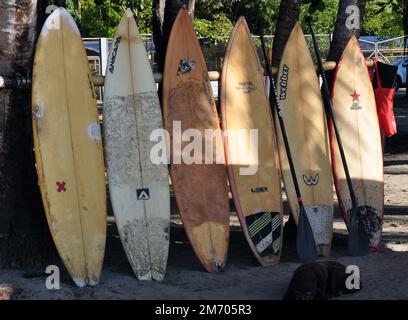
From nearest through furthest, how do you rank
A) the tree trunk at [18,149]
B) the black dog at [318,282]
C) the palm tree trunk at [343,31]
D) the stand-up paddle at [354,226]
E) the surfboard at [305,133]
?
the black dog at [318,282] < the tree trunk at [18,149] < the stand-up paddle at [354,226] < the surfboard at [305,133] < the palm tree trunk at [343,31]

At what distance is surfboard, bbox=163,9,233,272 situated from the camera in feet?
20.6

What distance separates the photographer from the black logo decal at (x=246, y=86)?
6627 millimetres

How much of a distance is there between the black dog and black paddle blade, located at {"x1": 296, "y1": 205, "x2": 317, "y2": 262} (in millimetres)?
791

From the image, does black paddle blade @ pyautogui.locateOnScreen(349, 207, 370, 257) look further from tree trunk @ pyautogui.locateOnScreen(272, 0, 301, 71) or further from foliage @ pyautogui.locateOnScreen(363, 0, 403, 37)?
foliage @ pyautogui.locateOnScreen(363, 0, 403, 37)

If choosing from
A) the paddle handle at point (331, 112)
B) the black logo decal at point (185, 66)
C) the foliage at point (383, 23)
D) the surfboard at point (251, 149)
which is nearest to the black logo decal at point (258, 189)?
the surfboard at point (251, 149)

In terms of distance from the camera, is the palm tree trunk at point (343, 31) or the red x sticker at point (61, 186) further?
the palm tree trunk at point (343, 31)

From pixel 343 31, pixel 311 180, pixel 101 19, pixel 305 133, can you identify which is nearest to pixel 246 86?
pixel 305 133

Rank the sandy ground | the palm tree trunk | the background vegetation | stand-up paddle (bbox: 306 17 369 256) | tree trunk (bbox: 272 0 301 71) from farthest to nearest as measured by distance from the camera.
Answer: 1. the background vegetation
2. tree trunk (bbox: 272 0 301 71)
3. the palm tree trunk
4. stand-up paddle (bbox: 306 17 369 256)
5. the sandy ground

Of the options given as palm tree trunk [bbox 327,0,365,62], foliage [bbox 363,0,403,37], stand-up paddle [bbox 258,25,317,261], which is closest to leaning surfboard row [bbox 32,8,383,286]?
stand-up paddle [bbox 258,25,317,261]

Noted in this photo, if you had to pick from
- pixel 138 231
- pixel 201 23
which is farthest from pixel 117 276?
pixel 201 23

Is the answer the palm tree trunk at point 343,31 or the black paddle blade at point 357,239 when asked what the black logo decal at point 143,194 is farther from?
the palm tree trunk at point 343,31

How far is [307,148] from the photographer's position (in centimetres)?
686

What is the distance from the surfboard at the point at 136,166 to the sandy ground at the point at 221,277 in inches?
9.3
